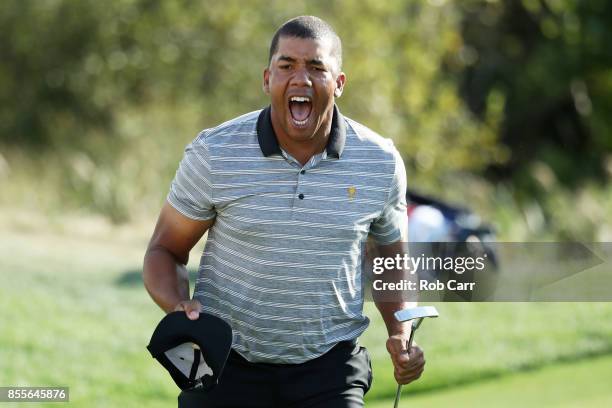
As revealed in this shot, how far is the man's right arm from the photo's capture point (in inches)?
158

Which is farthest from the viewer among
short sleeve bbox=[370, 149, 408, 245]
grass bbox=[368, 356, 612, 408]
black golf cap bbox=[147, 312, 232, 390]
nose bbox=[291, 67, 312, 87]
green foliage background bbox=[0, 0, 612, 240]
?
green foliage background bbox=[0, 0, 612, 240]

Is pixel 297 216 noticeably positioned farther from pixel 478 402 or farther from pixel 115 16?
pixel 115 16

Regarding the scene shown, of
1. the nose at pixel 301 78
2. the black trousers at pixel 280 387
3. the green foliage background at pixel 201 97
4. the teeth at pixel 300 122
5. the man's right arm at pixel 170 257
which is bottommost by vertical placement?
the black trousers at pixel 280 387

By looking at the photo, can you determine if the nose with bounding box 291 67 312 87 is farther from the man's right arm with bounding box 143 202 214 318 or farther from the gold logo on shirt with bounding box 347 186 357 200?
the man's right arm with bounding box 143 202 214 318

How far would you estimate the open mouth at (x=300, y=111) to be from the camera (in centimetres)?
398

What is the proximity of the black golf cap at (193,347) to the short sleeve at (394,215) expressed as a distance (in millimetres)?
675

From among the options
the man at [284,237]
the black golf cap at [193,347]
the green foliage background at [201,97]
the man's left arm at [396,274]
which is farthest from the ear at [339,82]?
the green foliage background at [201,97]

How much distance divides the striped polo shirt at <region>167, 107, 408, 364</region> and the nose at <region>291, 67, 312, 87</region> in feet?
0.71

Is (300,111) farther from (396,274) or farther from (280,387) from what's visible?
(280,387)

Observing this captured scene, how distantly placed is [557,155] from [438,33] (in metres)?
3.35

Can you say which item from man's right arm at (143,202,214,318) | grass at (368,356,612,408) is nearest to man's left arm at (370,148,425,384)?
man's right arm at (143,202,214,318)

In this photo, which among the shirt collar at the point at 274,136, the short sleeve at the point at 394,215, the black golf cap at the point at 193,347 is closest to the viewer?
the black golf cap at the point at 193,347

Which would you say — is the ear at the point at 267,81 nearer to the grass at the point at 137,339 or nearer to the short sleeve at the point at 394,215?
the short sleeve at the point at 394,215

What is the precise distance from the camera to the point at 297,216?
13.1 feet
